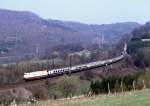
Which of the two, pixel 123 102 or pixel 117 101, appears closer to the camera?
pixel 123 102

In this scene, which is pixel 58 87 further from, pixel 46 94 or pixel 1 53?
pixel 1 53

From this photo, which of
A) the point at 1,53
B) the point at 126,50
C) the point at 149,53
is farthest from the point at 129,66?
the point at 1,53

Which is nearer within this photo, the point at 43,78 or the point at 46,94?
the point at 46,94

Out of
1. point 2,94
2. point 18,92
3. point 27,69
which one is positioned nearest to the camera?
point 2,94

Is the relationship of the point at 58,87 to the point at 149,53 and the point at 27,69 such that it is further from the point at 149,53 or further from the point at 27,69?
the point at 149,53

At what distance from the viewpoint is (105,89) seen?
157ft

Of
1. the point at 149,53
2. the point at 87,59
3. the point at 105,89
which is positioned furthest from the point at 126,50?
the point at 105,89

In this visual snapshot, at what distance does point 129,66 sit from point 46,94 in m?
53.8

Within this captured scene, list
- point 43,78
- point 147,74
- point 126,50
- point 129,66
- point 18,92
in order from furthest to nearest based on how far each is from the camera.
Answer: point 126,50, point 129,66, point 43,78, point 147,74, point 18,92

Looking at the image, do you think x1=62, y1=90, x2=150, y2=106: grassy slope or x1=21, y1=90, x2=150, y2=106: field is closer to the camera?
x1=62, y1=90, x2=150, y2=106: grassy slope

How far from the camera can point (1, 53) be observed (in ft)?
652

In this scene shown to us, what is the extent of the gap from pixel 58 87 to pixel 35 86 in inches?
112

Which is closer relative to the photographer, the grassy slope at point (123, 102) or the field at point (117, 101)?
the grassy slope at point (123, 102)

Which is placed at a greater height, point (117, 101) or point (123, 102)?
point (123, 102)
